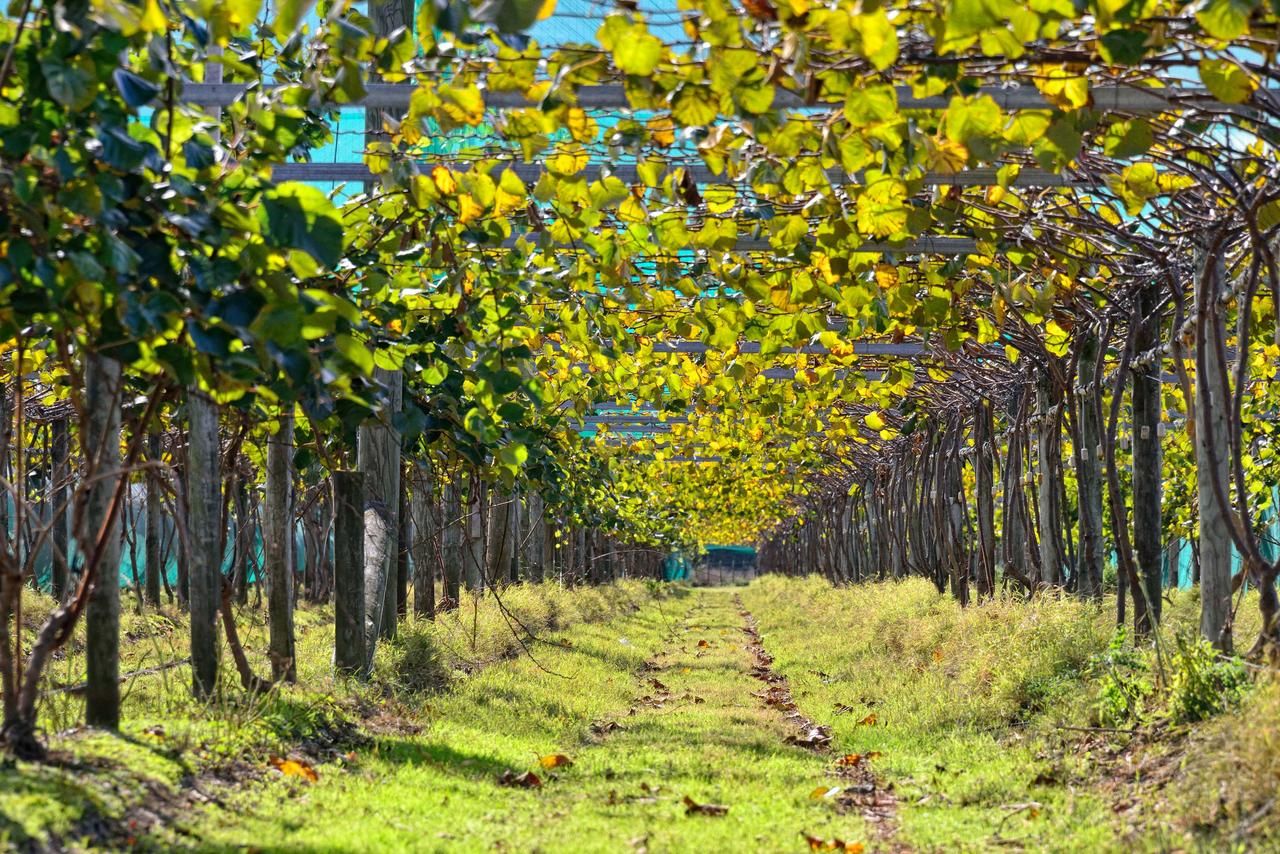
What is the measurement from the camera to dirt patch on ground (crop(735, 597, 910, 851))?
5570 millimetres

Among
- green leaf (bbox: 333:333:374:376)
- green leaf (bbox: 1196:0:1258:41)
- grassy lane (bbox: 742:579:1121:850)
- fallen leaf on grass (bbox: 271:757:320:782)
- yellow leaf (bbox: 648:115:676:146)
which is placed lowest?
grassy lane (bbox: 742:579:1121:850)

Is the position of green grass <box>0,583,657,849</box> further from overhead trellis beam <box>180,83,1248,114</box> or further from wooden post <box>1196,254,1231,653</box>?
wooden post <box>1196,254,1231,653</box>

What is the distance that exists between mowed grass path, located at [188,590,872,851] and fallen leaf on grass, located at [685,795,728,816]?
0.09 ft

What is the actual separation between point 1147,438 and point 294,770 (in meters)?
5.80

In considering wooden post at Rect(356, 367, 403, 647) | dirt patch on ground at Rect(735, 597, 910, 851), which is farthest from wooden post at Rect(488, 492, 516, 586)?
wooden post at Rect(356, 367, 403, 647)

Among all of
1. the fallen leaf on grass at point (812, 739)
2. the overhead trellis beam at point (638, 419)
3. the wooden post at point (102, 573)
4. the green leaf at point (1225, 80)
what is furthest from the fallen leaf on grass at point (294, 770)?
the overhead trellis beam at point (638, 419)

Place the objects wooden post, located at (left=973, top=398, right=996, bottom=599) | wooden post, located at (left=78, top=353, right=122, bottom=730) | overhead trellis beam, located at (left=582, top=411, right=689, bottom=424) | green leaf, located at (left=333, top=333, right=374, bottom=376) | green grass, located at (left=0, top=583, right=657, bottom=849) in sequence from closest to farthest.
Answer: green grass, located at (left=0, top=583, right=657, bottom=849) → green leaf, located at (left=333, top=333, right=374, bottom=376) → wooden post, located at (left=78, top=353, right=122, bottom=730) → wooden post, located at (left=973, top=398, right=996, bottom=599) → overhead trellis beam, located at (left=582, top=411, right=689, bottom=424)

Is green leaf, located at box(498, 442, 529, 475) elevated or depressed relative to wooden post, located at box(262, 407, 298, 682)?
elevated

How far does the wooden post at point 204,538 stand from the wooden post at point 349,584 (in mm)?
1845

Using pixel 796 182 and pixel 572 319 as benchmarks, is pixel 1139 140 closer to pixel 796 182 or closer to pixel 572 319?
pixel 796 182

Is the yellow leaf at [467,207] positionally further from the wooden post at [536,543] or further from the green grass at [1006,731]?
the wooden post at [536,543]

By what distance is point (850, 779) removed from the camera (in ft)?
22.0

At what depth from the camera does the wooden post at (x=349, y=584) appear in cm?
842

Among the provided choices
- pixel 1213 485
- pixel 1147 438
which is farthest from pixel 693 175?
pixel 1147 438
